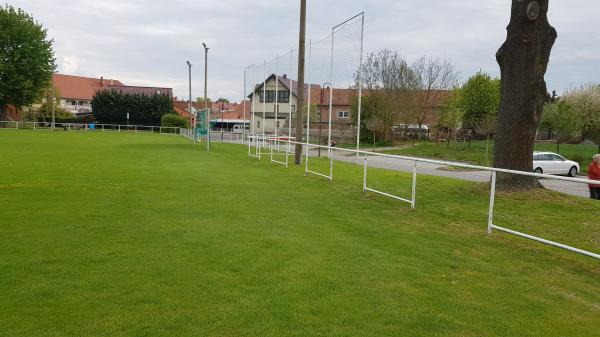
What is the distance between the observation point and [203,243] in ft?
Result: 20.7

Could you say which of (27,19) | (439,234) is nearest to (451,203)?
(439,234)

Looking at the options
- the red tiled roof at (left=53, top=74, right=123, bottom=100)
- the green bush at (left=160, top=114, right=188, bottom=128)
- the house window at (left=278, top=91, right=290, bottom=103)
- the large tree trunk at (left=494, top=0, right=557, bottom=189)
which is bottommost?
the green bush at (left=160, top=114, right=188, bottom=128)

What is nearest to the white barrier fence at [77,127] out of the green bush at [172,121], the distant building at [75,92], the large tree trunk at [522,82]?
the green bush at [172,121]

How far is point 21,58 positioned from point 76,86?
132ft

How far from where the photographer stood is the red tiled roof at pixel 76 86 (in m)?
94.1

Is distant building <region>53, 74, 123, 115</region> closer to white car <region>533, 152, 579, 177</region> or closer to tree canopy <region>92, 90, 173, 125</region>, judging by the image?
tree canopy <region>92, 90, 173, 125</region>

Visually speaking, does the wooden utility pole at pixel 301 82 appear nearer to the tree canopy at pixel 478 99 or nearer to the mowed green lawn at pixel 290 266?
the mowed green lawn at pixel 290 266

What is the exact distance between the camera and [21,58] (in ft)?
194

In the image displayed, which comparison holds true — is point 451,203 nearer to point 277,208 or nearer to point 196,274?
point 277,208

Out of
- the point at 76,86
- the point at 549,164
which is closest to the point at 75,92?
the point at 76,86

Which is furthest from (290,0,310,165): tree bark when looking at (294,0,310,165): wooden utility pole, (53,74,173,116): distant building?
(53,74,173,116): distant building

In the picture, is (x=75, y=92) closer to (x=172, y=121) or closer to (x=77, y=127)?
(x=77, y=127)

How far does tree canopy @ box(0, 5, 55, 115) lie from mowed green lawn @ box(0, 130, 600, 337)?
5685 cm

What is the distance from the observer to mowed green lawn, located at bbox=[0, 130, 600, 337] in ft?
12.9
